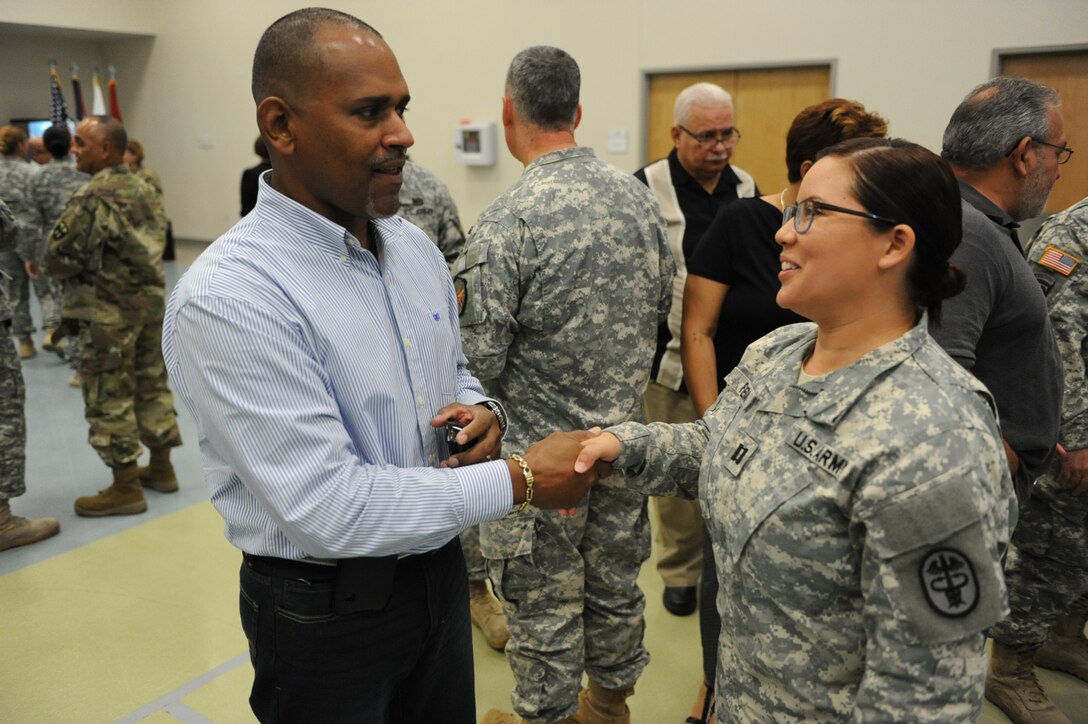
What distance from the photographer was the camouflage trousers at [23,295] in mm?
6375

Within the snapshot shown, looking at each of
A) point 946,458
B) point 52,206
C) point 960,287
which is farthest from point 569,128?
point 52,206

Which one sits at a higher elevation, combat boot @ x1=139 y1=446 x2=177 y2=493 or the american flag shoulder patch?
the american flag shoulder patch

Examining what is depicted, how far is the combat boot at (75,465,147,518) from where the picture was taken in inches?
155

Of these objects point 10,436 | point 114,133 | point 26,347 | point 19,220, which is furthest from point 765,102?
point 26,347

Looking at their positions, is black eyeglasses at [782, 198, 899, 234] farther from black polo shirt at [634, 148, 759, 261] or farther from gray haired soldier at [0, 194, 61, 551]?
gray haired soldier at [0, 194, 61, 551]

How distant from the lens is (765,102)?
6.24 metres

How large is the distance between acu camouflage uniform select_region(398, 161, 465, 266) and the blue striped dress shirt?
7.87 ft

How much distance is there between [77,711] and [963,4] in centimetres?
614

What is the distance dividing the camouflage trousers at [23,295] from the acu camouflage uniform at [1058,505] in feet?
21.9

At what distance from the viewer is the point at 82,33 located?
10.4 metres

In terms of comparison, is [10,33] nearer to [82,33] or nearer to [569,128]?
[82,33]

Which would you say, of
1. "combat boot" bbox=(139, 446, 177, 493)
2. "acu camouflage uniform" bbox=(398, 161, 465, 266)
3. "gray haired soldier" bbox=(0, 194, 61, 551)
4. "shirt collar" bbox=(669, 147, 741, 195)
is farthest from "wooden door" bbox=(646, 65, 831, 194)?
"gray haired soldier" bbox=(0, 194, 61, 551)

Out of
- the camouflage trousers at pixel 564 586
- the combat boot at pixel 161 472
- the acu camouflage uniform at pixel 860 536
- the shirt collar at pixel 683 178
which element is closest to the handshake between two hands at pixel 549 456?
the acu camouflage uniform at pixel 860 536

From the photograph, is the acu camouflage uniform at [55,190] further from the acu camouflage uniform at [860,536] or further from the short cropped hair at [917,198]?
the short cropped hair at [917,198]
